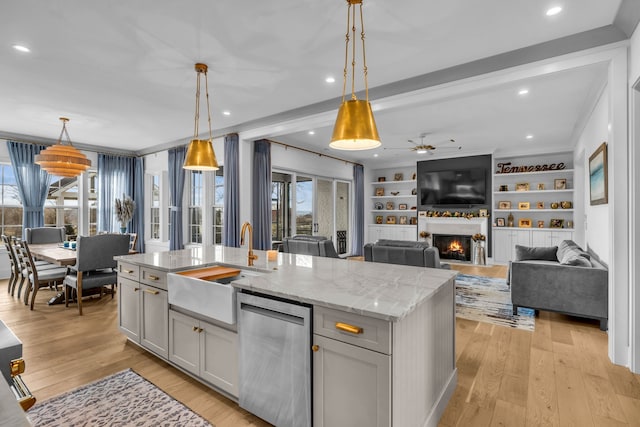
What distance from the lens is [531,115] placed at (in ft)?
16.0

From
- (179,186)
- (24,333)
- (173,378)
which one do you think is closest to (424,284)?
(173,378)

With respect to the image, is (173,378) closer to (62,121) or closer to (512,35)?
(512,35)

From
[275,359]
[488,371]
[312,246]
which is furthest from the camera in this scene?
[312,246]

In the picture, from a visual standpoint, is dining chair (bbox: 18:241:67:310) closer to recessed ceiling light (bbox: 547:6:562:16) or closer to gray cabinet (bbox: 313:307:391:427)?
gray cabinet (bbox: 313:307:391:427)

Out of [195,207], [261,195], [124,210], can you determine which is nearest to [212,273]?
[261,195]

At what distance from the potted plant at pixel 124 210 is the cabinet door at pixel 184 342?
5.34 meters

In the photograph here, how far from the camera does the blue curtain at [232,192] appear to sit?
5.52m

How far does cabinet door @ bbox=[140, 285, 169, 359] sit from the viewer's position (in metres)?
2.49

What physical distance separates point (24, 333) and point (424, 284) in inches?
158

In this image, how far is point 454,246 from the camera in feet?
26.7

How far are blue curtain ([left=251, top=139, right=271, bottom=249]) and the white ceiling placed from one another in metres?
0.66

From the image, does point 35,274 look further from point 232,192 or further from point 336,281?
point 336,281

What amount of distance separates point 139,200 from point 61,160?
11.6 ft

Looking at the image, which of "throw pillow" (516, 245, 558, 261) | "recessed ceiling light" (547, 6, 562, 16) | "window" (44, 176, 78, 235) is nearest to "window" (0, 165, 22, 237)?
"window" (44, 176, 78, 235)
